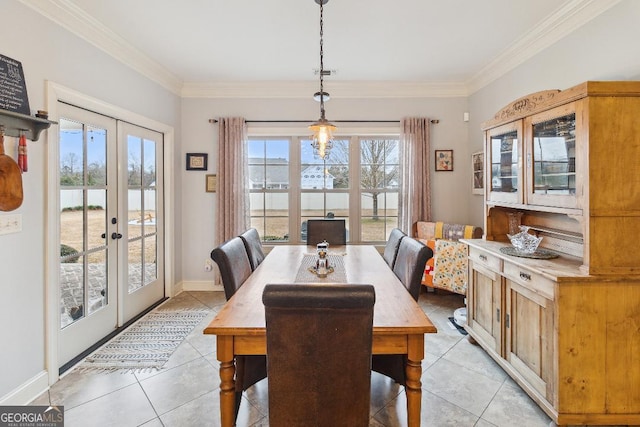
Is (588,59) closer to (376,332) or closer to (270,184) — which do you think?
(376,332)

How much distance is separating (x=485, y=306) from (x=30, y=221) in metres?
3.35

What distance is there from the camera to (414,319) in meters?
1.49

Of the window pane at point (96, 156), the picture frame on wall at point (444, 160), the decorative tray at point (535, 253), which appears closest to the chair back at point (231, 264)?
the window pane at point (96, 156)

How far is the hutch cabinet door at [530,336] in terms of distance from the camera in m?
1.83

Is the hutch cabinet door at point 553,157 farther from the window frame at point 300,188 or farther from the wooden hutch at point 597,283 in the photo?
the window frame at point 300,188

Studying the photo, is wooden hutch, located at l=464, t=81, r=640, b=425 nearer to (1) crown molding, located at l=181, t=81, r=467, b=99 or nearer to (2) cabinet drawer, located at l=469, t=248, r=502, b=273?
(2) cabinet drawer, located at l=469, t=248, r=502, b=273

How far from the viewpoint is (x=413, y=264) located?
2021mm

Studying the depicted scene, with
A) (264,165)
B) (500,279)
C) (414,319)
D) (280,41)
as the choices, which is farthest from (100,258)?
(500,279)

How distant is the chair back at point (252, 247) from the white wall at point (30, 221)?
136 cm

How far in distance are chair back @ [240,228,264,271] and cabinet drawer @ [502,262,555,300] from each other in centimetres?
190

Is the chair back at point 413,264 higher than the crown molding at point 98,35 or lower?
lower

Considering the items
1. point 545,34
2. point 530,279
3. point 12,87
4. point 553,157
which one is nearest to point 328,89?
point 545,34

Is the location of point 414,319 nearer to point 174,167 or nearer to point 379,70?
point 379,70

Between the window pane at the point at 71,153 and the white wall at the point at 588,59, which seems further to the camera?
the window pane at the point at 71,153
